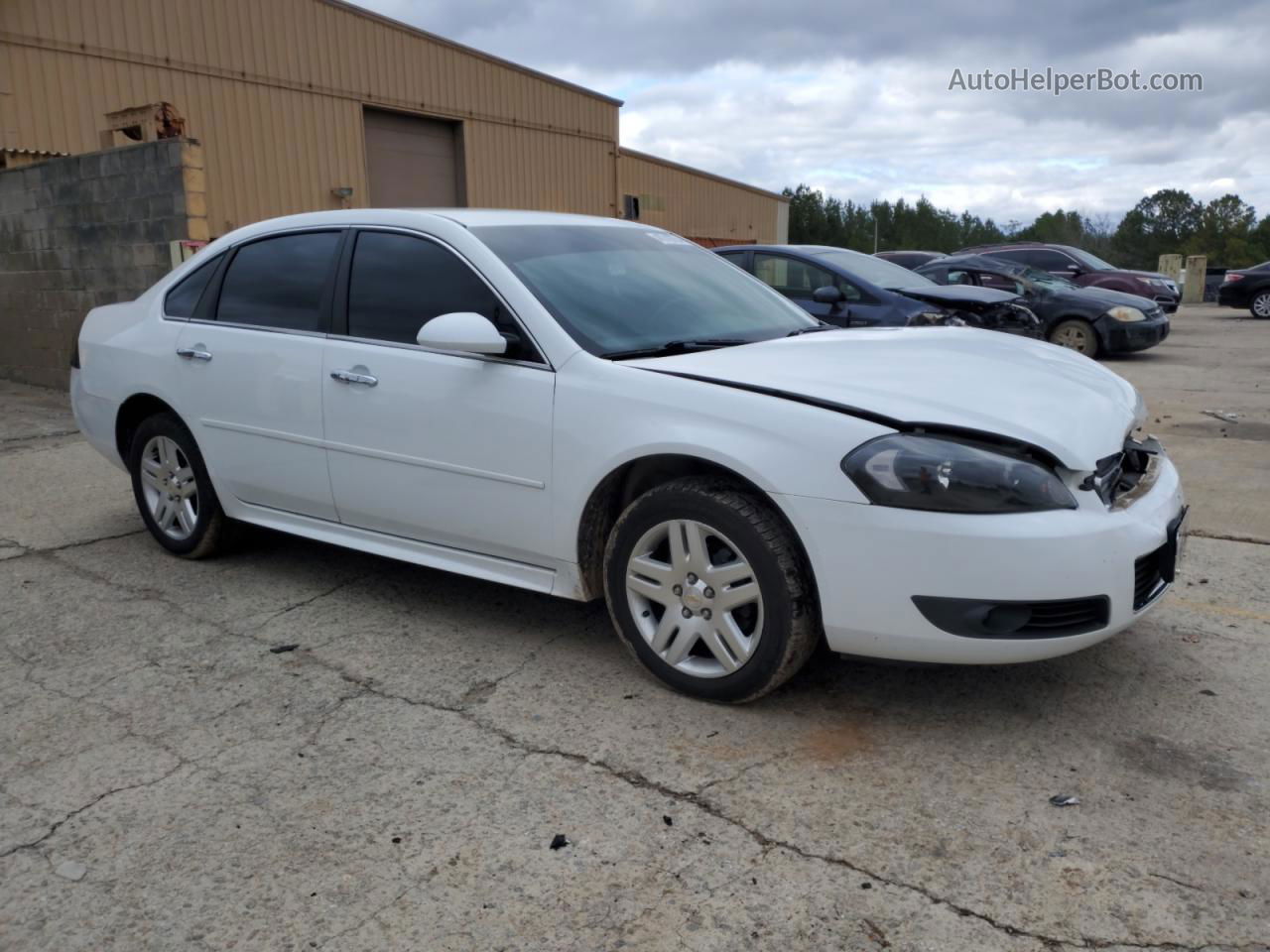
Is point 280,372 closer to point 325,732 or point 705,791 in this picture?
point 325,732

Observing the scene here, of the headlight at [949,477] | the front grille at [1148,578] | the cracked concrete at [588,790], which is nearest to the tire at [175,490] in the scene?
the cracked concrete at [588,790]

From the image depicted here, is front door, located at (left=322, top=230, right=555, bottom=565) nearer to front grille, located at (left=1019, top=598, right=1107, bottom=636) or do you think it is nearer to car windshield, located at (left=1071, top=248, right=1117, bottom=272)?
front grille, located at (left=1019, top=598, right=1107, bottom=636)

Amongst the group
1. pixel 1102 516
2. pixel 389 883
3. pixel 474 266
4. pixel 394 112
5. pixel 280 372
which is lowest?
pixel 389 883

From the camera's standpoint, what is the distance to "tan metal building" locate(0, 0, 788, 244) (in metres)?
13.2

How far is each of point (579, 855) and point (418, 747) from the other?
769 millimetres

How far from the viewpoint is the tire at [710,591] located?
10.2ft

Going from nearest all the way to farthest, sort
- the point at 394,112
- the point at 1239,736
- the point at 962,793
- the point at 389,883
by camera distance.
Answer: the point at 389,883 → the point at 962,793 → the point at 1239,736 → the point at 394,112

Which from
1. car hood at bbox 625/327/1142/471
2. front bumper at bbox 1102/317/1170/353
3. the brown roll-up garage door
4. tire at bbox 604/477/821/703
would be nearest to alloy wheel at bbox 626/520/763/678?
tire at bbox 604/477/821/703

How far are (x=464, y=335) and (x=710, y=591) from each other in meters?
1.17

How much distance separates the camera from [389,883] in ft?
8.18

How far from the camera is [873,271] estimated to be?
375 inches

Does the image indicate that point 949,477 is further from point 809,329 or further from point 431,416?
point 431,416

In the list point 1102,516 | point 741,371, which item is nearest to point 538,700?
point 741,371

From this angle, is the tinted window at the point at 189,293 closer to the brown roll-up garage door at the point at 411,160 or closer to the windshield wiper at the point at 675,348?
the windshield wiper at the point at 675,348
